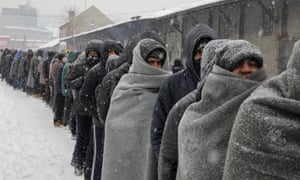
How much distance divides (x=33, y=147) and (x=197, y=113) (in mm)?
5807

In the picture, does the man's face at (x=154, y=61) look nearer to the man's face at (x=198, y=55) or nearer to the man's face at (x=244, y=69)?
the man's face at (x=198, y=55)

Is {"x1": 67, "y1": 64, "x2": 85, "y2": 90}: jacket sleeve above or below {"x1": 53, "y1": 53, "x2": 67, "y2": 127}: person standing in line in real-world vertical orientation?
above

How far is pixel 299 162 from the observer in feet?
5.22

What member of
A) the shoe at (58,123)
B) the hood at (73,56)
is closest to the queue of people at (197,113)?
the hood at (73,56)

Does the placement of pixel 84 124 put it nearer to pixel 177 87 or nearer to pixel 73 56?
pixel 177 87

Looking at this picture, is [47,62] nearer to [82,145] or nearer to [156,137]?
[82,145]

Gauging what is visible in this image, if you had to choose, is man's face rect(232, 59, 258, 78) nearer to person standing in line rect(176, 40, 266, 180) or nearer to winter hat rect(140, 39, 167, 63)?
person standing in line rect(176, 40, 266, 180)

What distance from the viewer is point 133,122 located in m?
3.60

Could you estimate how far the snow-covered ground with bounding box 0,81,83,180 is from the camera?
595 cm

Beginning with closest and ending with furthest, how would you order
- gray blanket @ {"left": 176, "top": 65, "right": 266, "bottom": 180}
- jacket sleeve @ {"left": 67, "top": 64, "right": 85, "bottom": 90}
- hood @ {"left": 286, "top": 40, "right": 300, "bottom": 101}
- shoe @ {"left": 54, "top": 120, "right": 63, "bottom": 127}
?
hood @ {"left": 286, "top": 40, "right": 300, "bottom": 101}
gray blanket @ {"left": 176, "top": 65, "right": 266, "bottom": 180}
jacket sleeve @ {"left": 67, "top": 64, "right": 85, "bottom": 90}
shoe @ {"left": 54, "top": 120, "right": 63, "bottom": 127}

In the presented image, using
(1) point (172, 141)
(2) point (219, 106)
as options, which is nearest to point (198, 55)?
(1) point (172, 141)

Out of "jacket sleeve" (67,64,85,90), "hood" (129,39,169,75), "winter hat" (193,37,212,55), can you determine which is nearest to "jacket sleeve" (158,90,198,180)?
"winter hat" (193,37,212,55)

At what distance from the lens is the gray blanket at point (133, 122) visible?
3488mm

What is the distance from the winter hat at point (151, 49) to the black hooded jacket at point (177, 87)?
46cm
